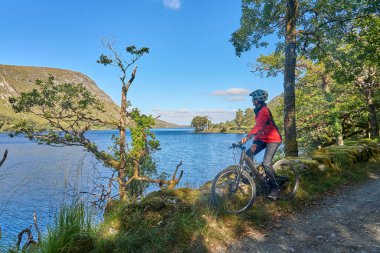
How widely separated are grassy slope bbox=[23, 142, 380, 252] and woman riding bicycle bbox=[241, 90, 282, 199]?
63cm

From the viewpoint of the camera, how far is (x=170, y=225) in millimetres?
4668

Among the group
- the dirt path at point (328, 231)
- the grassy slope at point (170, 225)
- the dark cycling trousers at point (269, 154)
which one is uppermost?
the dark cycling trousers at point (269, 154)

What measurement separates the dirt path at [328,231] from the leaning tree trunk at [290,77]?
4.02 m

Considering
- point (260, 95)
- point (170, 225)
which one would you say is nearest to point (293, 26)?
point (260, 95)

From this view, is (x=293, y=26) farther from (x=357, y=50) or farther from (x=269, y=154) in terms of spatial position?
(x=269, y=154)

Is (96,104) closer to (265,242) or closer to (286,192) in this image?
(286,192)

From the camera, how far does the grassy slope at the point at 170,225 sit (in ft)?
13.1

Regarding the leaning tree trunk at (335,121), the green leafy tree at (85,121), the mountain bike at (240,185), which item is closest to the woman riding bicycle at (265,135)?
the mountain bike at (240,185)

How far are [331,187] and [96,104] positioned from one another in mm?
15719

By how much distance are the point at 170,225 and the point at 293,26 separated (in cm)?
971

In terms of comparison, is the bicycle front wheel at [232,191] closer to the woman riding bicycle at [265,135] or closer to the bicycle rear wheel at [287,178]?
the woman riding bicycle at [265,135]

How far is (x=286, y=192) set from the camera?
7004mm

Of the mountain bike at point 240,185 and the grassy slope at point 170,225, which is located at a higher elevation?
the mountain bike at point 240,185

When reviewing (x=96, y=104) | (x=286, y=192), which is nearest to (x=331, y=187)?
(x=286, y=192)
